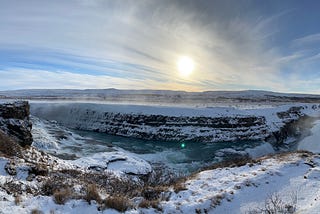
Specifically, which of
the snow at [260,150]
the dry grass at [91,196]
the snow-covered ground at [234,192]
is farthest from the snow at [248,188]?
the snow at [260,150]

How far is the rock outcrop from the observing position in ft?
57.8

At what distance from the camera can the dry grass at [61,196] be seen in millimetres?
7465

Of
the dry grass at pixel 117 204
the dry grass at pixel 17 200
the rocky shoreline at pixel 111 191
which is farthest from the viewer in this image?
the dry grass at pixel 117 204

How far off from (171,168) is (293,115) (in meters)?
36.5

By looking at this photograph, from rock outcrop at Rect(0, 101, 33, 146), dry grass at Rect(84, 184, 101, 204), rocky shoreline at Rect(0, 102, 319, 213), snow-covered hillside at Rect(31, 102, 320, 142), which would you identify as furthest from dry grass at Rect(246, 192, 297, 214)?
snow-covered hillside at Rect(31, 102, 320, 142)

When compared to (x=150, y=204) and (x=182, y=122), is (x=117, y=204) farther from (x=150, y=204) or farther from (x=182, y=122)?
(x=182, y=122)

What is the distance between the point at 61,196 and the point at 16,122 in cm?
1272

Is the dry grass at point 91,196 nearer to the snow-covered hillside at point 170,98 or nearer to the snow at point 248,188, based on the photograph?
the snow at point 248,188

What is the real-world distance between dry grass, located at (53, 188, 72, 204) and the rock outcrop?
35.4 feet

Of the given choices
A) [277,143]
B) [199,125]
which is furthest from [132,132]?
[277,143]

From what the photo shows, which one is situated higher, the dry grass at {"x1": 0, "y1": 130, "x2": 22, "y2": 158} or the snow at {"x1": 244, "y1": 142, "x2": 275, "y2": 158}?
the dry grass at {"x1": 0, "y1": 130, "x2": 22, "y2": 158}

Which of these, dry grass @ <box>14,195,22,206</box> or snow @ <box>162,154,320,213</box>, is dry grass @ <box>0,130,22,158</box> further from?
snow @ <box>162,154,320,213</box>

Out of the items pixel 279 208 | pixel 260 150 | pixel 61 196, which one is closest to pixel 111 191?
pixel 61 196

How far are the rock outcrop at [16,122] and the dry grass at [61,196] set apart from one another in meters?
10.8
